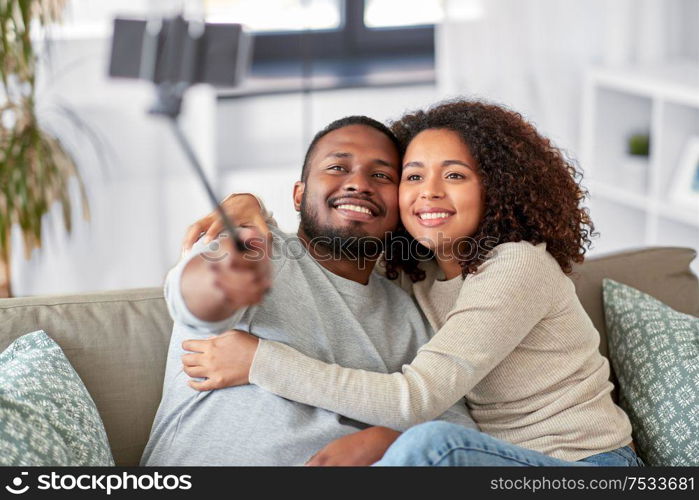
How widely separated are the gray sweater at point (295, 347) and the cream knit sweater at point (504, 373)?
0.17 ft

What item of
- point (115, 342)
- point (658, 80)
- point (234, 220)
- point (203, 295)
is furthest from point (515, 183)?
point (658, 80)

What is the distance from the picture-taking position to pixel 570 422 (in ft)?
4.73

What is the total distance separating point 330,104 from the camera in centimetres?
339

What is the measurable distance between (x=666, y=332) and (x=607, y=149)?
1844 mm

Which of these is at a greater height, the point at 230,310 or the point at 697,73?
the point at 697,73

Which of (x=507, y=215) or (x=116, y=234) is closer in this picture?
(x=507, y=215)

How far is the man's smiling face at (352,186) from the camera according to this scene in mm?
1562

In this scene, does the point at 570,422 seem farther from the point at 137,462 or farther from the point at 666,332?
the point at 137,462

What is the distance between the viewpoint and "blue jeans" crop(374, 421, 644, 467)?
48.1 inches

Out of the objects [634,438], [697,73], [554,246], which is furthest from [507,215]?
[697,73]

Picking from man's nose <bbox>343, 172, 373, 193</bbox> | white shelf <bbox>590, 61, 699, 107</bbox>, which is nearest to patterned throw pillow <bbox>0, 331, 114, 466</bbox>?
man's nose <bbox>343, 172, 373, 193</bbox>

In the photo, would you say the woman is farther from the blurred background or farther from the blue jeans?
the blurred background

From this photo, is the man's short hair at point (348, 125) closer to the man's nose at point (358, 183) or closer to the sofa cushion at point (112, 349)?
the man's nose at point (358, 183)

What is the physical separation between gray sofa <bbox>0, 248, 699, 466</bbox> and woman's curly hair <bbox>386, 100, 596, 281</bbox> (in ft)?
1.90
